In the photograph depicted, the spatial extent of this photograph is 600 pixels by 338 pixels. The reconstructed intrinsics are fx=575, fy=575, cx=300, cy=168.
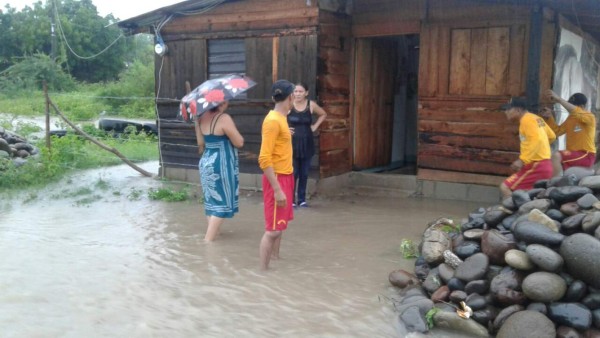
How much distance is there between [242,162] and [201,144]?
135 inches

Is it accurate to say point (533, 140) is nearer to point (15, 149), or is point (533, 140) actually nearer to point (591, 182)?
point (591, 182)

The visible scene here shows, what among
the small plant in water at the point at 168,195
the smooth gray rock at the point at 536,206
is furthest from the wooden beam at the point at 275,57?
the smooth gray rock at the point at 536,206

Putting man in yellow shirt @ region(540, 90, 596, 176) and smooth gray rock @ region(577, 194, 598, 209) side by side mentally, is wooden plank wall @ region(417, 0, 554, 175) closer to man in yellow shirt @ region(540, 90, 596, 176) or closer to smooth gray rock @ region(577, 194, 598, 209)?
man in yellow shirt @ region(540, 90, 596, 176)

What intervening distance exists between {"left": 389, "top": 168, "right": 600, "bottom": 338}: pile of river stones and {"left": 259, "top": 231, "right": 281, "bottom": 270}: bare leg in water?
114 centimetres

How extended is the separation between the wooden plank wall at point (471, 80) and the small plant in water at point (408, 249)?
3.03 m

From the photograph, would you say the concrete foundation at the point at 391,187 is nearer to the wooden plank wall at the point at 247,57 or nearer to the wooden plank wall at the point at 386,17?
the wooden plank wall at the point at 247,57

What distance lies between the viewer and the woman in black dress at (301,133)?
26.7 feet

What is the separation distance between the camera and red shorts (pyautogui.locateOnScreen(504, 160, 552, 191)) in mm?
6324

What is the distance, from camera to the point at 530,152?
6328 millimetres

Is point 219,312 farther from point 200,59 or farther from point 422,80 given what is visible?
point 200,59

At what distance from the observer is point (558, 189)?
5.13 m

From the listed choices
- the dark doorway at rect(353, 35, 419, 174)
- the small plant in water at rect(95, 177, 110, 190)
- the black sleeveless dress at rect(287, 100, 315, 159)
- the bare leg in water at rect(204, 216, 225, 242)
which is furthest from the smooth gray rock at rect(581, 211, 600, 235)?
the small plant in water at rect(95, 177, 110, 190)

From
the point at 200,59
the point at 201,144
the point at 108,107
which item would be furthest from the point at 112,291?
the point at 108,107

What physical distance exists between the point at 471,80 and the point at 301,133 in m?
2.69
